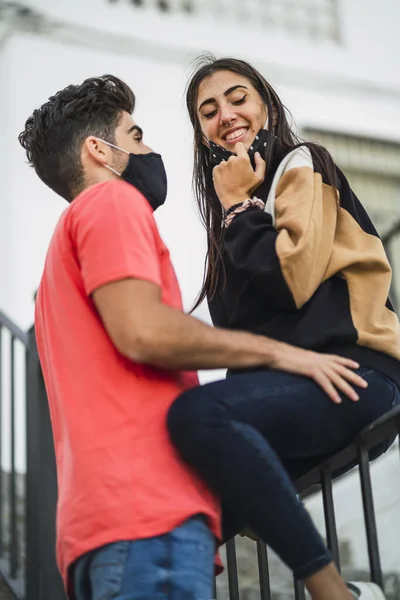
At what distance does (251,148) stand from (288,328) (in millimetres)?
549

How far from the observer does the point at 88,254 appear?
2.10 metres

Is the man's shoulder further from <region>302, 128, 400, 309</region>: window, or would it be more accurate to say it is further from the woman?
<region>302, 128, 400, 309</region>: window

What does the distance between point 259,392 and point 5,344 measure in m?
5.32

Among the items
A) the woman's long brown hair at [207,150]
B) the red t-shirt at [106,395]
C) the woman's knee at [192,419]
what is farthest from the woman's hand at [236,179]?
the woman's knee at [192,419]

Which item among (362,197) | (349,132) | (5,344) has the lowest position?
(5,344)

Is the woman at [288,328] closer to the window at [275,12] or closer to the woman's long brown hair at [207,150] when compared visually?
the woman's long brown hair at [207,150]

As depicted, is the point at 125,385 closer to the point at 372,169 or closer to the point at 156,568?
the point at 156,568

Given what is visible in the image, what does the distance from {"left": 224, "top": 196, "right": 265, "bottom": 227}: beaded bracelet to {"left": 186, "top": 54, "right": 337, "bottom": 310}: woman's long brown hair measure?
19 centimetres

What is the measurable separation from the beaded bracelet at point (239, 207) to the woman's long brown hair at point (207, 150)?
0.63 feet

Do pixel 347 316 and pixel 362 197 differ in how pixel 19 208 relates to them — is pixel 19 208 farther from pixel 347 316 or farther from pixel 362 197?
pixel 347 316

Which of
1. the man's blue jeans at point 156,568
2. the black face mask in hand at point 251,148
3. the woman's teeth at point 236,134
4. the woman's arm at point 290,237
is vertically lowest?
the man's blue jeans at point 156,568

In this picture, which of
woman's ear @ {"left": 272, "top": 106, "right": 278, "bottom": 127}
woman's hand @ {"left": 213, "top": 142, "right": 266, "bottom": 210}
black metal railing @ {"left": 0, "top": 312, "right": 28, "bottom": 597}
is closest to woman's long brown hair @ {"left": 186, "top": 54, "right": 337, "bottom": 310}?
woman's ear @ {"left": 272, "top": 106, "right": 278, "bottom": 127}

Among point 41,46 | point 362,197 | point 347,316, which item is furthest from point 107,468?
point 362,197

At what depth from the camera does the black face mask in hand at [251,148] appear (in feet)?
8.24
